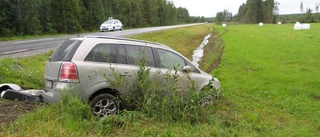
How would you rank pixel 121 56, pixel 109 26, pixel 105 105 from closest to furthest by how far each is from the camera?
pixel 105 105
pixel 121 56
pixel 109 26

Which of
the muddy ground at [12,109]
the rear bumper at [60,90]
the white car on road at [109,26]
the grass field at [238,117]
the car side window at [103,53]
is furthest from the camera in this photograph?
the white car on road at [109,26]

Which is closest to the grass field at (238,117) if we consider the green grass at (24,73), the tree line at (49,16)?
the green grass at (24,73)

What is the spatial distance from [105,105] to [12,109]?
168 centimetres

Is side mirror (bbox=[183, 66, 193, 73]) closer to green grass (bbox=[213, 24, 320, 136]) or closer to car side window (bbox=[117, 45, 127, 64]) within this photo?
green grass (bbox=[213, 24, 320, 136])

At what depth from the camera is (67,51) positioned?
6004mm

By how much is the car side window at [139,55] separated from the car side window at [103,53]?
0.33 metres

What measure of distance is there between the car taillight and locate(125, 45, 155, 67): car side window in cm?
117

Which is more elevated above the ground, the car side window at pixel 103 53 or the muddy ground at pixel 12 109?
the car side window at pixel 103 53

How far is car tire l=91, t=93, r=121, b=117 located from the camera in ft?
19.2

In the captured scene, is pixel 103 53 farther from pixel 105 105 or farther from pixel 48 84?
pixel 48 84

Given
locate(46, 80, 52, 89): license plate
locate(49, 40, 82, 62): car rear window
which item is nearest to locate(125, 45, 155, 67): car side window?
locate(49, 40, 82, 62): car rear window

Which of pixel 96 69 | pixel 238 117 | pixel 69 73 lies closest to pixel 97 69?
pixel 96 69

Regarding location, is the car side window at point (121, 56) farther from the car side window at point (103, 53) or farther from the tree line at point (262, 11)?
the tree line at point (262, 11)

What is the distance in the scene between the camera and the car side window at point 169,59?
690 centimetres
